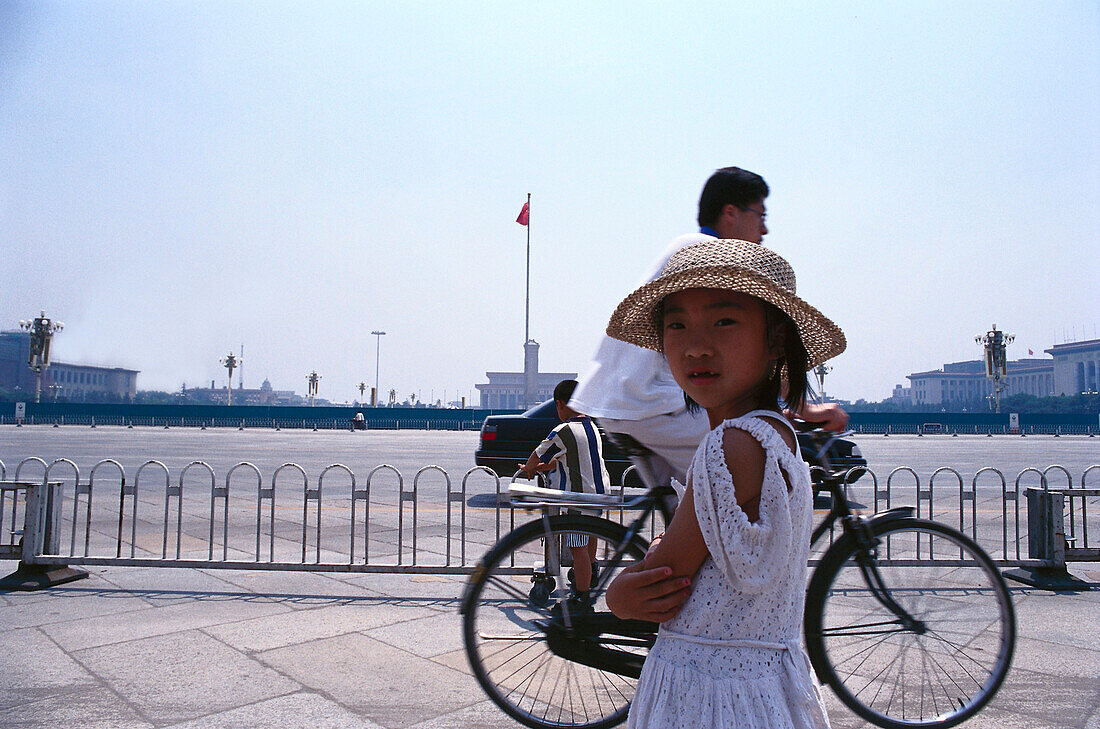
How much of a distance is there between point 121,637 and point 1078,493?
581cm

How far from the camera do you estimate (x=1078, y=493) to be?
491cm

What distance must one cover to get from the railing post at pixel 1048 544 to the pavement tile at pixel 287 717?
4.37 m

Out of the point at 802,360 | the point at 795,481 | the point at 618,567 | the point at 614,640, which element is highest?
the point at 802,360

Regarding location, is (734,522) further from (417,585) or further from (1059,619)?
(417,585)

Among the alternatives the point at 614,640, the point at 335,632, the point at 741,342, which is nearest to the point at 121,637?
the point at 335,632

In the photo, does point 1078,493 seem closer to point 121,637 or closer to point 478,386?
point 121,637

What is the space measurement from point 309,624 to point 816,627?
2.59m

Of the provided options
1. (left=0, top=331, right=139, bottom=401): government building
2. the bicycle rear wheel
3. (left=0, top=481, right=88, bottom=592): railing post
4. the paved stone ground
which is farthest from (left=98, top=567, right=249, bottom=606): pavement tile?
(left=0, top=331, right=139, bottom=401): government building

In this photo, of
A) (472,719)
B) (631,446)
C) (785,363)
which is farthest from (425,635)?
(785,363)

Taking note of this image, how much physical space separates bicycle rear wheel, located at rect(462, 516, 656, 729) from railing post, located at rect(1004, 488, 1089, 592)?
147 inches

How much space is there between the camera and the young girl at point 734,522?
1.16m

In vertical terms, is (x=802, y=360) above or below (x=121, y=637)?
above

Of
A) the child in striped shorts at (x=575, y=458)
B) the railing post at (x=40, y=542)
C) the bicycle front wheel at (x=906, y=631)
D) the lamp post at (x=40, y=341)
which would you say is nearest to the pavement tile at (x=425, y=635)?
the child in striped shorts at (x=575, y=458)

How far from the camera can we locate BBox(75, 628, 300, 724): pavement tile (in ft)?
8.95
